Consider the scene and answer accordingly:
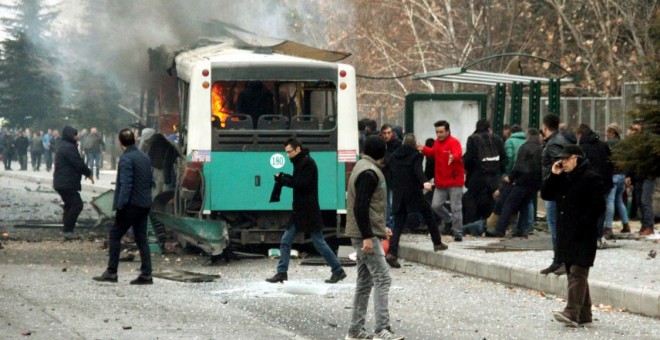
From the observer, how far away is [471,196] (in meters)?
21.2

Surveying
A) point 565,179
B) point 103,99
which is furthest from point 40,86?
point 565,179

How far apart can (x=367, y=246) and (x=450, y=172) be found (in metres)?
8.62

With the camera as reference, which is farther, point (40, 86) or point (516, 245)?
point (40, 86)

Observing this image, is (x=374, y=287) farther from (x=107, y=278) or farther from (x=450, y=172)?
(x=450, y=172)

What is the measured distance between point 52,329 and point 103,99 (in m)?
48.5

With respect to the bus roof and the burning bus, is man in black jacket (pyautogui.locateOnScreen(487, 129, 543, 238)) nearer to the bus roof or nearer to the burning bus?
the burning bus

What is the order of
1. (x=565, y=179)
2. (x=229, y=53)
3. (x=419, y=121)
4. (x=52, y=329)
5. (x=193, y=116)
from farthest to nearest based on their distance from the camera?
(x=419, y=121)
(x=229, y=53)
(x=193, y=116)
(x=565, y=179)
(x=52, y=329)

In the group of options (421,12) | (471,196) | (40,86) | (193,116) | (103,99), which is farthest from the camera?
(40,86)

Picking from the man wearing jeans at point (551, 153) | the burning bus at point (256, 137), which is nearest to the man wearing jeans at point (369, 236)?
the man wearing jeans at point (551, 153)

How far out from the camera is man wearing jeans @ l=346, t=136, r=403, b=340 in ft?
35.1

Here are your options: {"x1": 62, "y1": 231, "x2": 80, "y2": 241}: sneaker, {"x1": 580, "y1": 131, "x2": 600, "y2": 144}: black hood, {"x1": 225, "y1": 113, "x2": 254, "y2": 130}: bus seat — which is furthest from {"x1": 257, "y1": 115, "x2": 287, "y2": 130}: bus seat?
{"x1": 62, "y1": 231, "x2": 80, "y2": 241}: sneaker

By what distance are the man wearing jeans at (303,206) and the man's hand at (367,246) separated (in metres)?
4.19

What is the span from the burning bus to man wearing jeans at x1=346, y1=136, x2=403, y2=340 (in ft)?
22.7

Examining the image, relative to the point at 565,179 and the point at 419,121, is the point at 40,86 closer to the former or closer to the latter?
the point at 419,121
